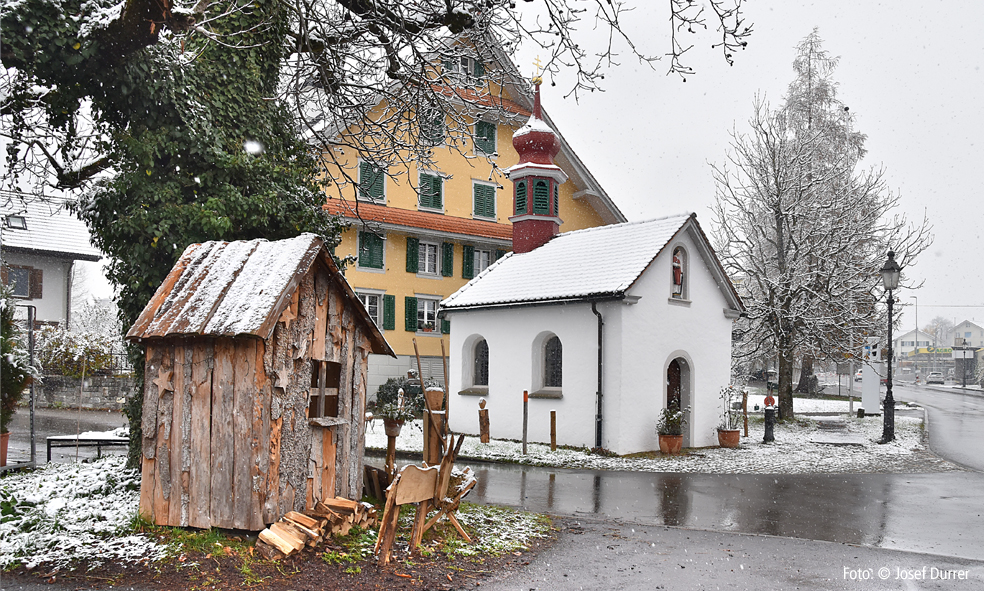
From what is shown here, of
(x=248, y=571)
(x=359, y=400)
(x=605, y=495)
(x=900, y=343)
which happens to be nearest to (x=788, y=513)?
(x=605, y=495)

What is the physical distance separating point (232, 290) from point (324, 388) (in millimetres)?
1292

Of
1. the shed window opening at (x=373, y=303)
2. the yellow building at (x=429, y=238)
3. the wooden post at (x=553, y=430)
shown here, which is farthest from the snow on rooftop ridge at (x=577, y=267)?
the shed window opening at (x=373, y=303)

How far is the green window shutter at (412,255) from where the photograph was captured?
27.3 meters

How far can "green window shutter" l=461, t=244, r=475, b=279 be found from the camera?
28.6 meters

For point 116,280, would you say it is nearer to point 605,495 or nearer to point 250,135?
point 250,135

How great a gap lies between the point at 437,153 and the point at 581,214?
6787 millimetres

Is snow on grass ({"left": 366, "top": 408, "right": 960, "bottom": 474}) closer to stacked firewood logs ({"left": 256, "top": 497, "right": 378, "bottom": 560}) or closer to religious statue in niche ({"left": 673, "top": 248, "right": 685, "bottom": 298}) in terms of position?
religious statue in niche ({"left": 673, "top": 248, "right": 685, "bottom": 298})

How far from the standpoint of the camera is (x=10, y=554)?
5867 millimetres

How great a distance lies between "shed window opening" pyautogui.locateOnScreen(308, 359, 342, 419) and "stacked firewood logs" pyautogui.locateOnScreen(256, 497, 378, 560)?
891 millimetres

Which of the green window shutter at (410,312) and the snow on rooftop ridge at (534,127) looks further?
the green window shutter at (410,312)

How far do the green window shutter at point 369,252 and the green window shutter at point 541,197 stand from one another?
7.17 metres

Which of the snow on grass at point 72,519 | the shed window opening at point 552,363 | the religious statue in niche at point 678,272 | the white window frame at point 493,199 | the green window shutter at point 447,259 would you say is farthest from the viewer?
the white window frame at point 493,199

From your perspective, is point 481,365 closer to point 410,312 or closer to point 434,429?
point 410,312

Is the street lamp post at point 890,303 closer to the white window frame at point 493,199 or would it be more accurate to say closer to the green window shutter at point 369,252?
the white window frame at point 493,199
